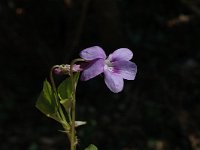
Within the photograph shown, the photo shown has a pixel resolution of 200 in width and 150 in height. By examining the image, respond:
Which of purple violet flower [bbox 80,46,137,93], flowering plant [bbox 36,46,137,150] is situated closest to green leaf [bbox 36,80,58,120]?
flowering plant [bbox 36,46,137,150]

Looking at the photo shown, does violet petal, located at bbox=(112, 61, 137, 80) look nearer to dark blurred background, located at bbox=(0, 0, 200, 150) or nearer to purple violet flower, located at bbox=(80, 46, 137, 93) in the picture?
purple violet flower, located at bbox=(80, 46, 137, 93)

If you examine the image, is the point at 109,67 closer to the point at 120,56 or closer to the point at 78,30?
the point at 120,56

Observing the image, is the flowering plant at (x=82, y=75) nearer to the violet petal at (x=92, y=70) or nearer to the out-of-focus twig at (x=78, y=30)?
the violet petal at (x=92, y=70)

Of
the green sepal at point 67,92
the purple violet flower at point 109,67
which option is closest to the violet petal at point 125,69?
the purple violet flower at point 109,67

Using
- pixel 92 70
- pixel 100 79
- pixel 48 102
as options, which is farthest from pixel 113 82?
pixel 100 79

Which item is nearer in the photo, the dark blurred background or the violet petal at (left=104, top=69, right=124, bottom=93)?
the violet petal at (left=104, top=69, right=124, bottom=93)

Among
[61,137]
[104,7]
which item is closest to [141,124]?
[61,137]

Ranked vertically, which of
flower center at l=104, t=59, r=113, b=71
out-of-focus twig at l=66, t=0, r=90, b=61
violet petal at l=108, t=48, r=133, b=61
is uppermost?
violet petal at l=108, t=48, r=133, b=61
